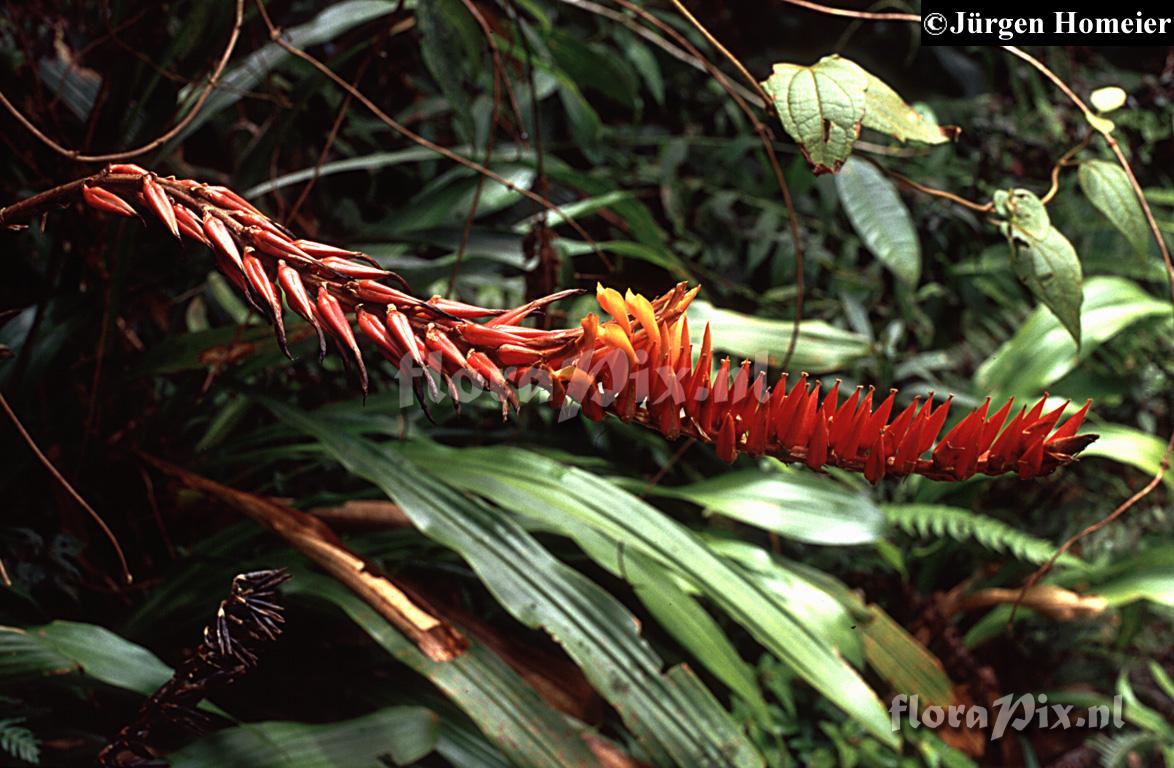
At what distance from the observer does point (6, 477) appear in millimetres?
950

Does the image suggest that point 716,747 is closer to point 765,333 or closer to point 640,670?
point 640,670

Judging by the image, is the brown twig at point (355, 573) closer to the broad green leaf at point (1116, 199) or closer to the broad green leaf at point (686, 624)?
the broad green leaf at point (686, 624)

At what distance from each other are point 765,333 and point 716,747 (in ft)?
1.75

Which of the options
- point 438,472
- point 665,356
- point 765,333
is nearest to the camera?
point 665,356

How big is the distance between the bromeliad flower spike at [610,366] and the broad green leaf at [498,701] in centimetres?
50

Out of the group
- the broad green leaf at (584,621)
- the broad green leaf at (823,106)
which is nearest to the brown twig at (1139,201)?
the broad green leaf at (823,106)

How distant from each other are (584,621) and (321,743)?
0.24 metres

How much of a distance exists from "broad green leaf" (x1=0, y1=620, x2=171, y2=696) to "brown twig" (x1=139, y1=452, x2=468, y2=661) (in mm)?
147

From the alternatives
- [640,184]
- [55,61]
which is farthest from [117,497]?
[640,184]

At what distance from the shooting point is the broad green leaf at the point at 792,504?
118 cm

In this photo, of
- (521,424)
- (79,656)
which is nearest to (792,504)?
(521,424)

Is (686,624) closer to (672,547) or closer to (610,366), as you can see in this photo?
(672,547)

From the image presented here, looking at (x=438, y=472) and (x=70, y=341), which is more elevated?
(x=70, y=341)

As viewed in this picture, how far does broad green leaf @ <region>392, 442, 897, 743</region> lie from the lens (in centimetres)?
95
